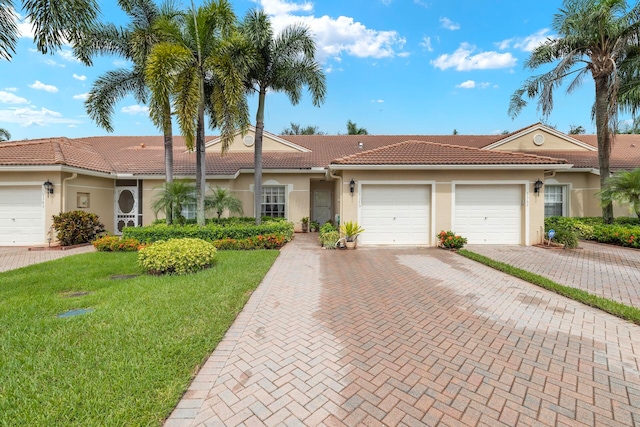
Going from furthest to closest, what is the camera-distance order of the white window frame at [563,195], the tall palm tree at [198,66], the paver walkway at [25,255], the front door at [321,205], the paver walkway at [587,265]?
the front door at [321,205] → the white window frame at [563,195] → the tall palm tree at [198,66] → the paver walkway at [25,255] → the paver walkway at [587,265]

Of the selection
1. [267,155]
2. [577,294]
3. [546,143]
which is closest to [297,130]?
[267,155]

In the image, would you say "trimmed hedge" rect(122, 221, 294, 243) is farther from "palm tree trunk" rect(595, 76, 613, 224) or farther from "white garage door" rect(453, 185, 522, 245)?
"palm tree trunk" rect(595, 76, 613, 224)

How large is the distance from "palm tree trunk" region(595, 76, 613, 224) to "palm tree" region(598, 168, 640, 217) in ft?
2.26

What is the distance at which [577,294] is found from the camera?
5480mm

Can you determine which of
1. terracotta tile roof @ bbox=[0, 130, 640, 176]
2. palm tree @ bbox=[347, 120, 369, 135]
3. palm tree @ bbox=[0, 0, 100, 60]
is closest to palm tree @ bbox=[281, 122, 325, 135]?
palm tree @ bbox=[347, 120, 369, 135]

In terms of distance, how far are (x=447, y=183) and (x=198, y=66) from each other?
405 inches

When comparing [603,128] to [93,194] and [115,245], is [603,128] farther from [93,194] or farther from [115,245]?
[93,194]

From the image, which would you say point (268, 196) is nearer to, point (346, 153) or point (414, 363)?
point (346, 153)

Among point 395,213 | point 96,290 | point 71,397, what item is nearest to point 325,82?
point 395,213

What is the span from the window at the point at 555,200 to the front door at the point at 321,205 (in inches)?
458

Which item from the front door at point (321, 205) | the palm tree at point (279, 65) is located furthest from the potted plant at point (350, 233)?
the front door at point (321, 205)

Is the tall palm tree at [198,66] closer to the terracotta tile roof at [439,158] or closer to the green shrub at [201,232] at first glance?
the green shrub at [201,232]

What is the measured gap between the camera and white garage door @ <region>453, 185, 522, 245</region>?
11.3m

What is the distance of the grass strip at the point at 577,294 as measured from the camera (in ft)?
15.0
